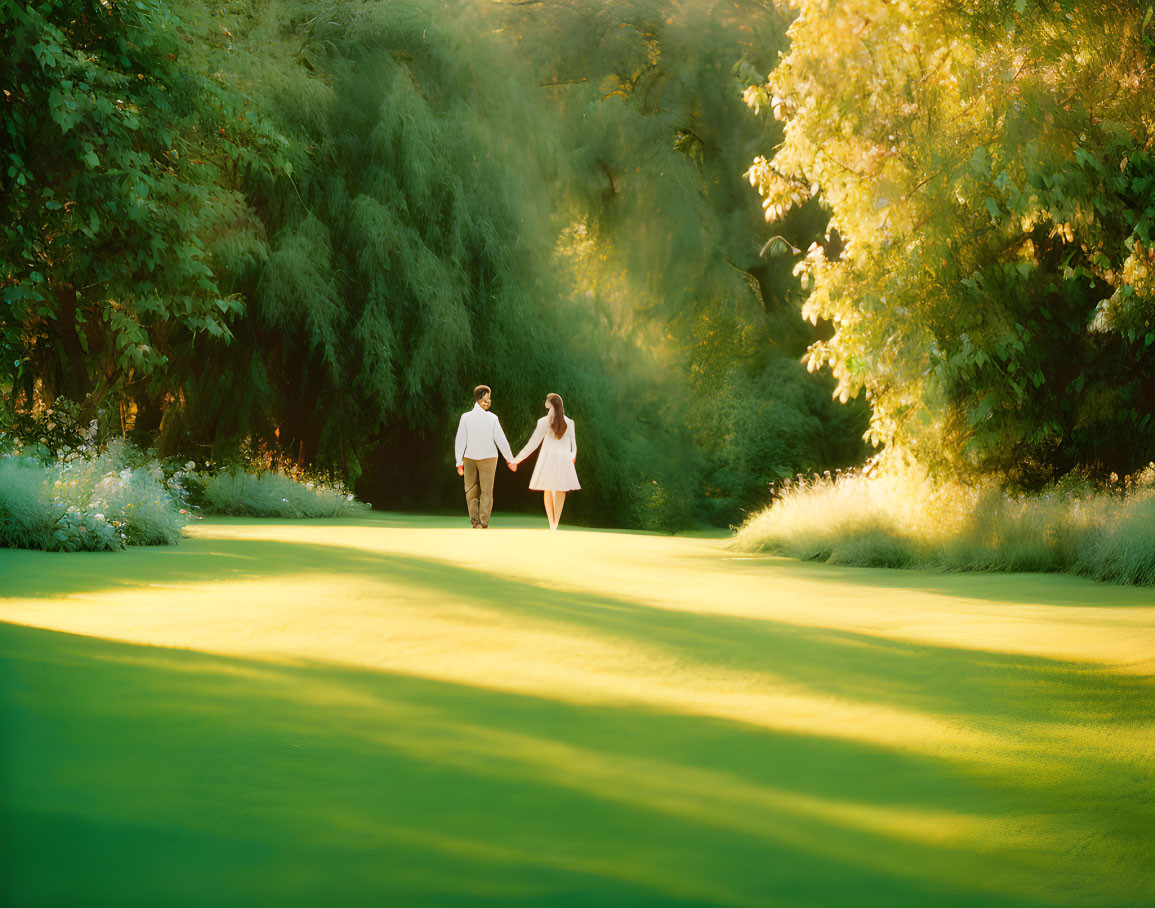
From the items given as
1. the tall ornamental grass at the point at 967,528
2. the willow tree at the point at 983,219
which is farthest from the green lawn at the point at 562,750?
the willow tree at the point at 983,219

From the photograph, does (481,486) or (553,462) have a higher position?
(553,462)

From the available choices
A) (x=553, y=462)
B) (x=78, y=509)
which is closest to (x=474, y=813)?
(x=78, y=509)

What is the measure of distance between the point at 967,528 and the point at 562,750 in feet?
28.2

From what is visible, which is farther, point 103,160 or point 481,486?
point 481,486

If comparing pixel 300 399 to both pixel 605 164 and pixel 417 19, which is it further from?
pixel 605 164

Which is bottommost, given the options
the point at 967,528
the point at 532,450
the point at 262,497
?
the point at 262,497

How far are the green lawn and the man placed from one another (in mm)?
8440

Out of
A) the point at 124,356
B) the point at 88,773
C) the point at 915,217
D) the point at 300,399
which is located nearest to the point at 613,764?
the point at 88,773

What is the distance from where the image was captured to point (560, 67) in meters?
24.8

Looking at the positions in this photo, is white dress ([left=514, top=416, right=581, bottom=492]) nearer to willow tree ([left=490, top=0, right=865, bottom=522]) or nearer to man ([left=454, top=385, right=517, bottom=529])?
man ([left=454, top=385, right=517, bottom=529])

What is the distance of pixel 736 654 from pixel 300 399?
15.6 m

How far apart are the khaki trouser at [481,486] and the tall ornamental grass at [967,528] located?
4.59m

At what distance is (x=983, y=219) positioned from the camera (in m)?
12.4

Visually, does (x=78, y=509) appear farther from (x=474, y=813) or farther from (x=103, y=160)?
(x=474, y=813)
